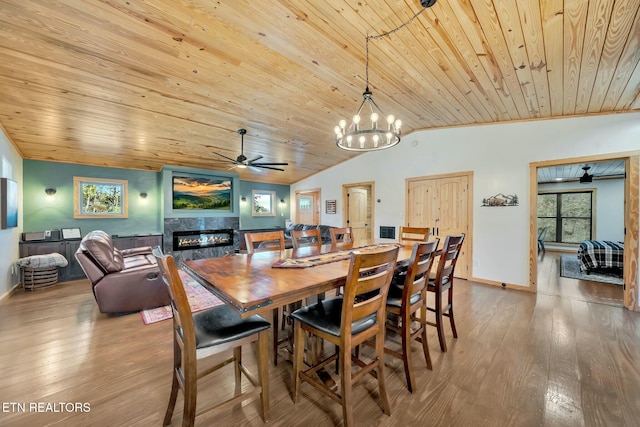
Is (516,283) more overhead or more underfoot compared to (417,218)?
more underfoot

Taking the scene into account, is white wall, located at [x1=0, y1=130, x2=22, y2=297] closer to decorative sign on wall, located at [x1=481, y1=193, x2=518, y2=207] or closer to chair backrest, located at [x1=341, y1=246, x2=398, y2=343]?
chair backrest, located at [x1=341, y1=246, x2=398, y2=343]

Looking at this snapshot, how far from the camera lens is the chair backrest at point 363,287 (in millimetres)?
1358

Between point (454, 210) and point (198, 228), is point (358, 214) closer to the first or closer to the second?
point (454, 210)

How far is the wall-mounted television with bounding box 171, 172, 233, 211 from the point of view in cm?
612

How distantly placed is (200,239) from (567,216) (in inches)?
431

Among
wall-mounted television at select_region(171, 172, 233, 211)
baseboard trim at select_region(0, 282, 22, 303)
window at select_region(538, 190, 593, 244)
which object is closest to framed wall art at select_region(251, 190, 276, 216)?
wall-mounted television at select_region(171, 172, 233, 211)

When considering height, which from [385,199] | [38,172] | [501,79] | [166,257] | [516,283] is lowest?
[516,283]

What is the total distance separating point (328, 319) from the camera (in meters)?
1.65

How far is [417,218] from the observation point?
539 centimetres

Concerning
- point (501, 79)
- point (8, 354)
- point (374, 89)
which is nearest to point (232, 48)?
point (374, 89)

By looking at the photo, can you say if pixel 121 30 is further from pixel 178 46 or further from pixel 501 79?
pixel 501 79

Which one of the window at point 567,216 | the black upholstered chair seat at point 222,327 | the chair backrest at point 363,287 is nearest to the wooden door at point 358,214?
the chair backrest at point 363,287

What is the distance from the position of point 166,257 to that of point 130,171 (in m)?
6.00

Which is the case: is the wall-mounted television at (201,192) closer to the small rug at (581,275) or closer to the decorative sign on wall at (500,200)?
the decorative sign on wall at (500,200)
